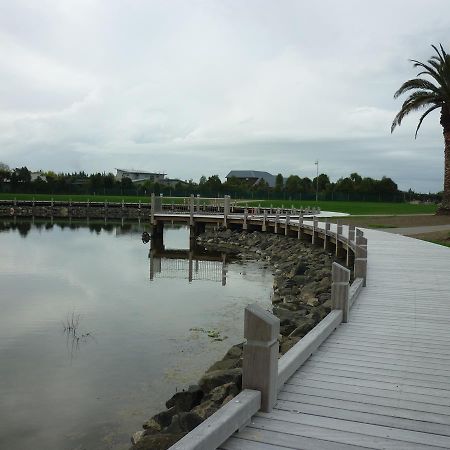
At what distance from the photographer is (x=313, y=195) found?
90438 mm

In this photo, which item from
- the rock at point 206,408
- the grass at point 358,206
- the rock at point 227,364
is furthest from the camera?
the grass at point 358,206

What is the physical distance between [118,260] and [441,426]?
23069mm

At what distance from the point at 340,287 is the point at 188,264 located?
61.5ft

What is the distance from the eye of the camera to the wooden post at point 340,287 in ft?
26.3

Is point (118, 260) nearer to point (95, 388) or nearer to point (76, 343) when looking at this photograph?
point (76, 343)

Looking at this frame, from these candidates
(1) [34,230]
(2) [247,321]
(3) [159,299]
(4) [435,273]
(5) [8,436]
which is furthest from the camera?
(1) [34,230]

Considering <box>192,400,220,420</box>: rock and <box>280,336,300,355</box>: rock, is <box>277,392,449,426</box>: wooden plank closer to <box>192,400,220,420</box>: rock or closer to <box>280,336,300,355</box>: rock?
<box>192,400,220,420</box>: rock

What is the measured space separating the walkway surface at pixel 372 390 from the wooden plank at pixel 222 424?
0.11 meters

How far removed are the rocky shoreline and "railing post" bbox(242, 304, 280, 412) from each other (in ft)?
6.11

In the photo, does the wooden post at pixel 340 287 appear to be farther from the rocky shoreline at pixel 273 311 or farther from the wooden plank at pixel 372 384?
the wooden plank at pixel 372 384

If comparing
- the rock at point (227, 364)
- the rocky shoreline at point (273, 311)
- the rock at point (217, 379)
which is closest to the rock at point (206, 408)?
the rocky shoreline at point (273, 311)

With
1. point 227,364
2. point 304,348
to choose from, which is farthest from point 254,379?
point 227,364

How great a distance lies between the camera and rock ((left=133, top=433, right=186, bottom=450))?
615 centimetres

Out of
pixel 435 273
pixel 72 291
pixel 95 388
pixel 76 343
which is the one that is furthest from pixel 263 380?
pixel 72 291
